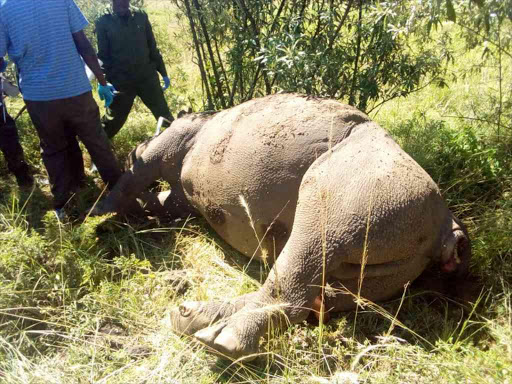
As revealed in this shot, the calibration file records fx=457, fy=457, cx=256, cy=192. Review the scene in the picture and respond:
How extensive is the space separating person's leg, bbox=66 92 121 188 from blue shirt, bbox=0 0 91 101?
90mm

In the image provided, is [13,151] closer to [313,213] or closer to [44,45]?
[44,45]

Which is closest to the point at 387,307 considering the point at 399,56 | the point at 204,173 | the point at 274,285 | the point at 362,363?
the point at 362,363

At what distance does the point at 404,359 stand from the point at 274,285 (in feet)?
2.28

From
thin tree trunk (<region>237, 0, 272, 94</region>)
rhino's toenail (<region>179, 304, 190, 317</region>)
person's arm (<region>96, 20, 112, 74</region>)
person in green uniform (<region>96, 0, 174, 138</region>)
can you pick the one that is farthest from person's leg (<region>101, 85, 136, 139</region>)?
rhino's toenail (<region>179, 304, 190, 317</region>)

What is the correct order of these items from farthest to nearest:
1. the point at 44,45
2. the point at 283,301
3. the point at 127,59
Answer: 1. the point at 127,59
2. the point at 44,45
3. the point at 283,301

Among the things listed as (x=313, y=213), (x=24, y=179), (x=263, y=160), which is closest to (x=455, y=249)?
(x=313, y=213)

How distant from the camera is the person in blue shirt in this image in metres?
3.11

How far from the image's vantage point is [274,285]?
2328 millimetres

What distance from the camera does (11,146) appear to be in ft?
13.2

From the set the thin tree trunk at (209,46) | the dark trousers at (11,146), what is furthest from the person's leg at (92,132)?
the thin tree trunk at (209,46)

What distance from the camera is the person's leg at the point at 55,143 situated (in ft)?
10.8

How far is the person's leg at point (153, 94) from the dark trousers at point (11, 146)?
1.19 meters

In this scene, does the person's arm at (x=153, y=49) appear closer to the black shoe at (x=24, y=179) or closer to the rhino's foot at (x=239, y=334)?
the black shoe at (x=24, y=179)

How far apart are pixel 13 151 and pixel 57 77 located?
116 cm
